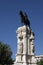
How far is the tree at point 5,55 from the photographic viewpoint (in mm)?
54334

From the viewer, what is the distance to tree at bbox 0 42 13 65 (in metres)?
54.3

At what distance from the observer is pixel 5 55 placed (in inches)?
2158

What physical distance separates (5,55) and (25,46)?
4.27 m

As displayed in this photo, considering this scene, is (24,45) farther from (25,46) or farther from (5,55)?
(5,55)

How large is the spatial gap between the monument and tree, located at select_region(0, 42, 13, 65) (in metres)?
1.62

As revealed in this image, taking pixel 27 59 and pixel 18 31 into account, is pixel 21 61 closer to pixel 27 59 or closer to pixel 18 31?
pixel 27 59

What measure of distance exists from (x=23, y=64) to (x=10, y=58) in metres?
3.33

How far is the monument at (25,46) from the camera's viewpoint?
5456 cm

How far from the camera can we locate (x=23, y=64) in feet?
178

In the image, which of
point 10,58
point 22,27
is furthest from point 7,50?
point 22,27

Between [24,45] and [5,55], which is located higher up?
[24,45]

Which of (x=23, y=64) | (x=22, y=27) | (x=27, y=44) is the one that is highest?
(x=22, y=27)

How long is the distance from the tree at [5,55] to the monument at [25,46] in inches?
63.7

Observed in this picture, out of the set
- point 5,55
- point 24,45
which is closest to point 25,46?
point 24,45
